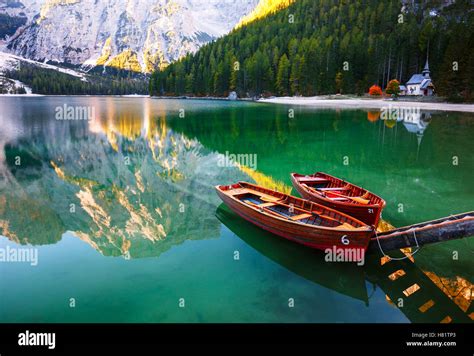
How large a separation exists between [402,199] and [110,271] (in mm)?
14230

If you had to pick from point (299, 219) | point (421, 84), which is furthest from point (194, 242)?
point (421, 84)

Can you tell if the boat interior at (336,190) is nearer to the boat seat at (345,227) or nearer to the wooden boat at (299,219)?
the wooden boat at (299,219)

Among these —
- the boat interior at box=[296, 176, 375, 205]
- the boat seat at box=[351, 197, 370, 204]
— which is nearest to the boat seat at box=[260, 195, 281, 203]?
the boat interior at box=[296, 176, 375, 205]

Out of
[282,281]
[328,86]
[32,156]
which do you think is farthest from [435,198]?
[328,86]

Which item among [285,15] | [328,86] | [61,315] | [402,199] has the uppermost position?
[285,15]

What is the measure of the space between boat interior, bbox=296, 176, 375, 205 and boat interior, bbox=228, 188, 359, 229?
1643 mm

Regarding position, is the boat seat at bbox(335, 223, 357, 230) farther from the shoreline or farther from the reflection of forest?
the shoreline

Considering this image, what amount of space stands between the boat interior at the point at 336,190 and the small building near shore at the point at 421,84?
285 ft

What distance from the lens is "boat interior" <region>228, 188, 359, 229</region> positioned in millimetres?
12688

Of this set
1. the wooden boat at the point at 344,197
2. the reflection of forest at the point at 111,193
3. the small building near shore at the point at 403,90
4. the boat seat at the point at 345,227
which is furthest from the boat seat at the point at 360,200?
the small building near shore at the point at 403,90

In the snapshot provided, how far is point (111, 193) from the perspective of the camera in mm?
20641

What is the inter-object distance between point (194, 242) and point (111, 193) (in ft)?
28.1
